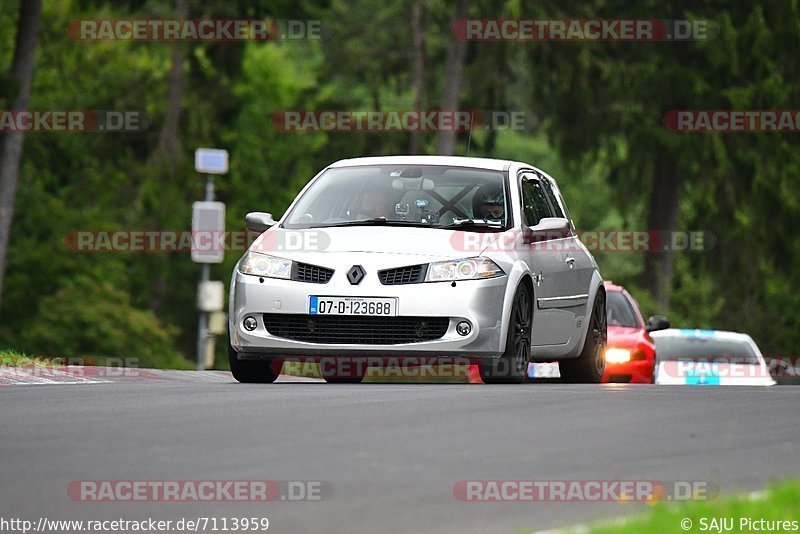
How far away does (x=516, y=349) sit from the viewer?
14.4 meters

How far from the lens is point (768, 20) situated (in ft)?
144

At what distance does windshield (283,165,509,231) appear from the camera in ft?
48.5

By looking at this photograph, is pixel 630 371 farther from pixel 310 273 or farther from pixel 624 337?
pixel 310 273

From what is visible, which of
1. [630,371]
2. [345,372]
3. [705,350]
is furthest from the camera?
[705,350]

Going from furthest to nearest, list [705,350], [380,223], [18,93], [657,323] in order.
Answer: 1. [18,93]
2. [705,350]
3. [657,323]
4. [380,223]

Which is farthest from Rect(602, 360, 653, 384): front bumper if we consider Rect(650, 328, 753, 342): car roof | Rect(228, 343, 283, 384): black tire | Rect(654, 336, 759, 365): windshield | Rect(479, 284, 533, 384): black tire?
Rect(228, 343, 283, 384): black tire

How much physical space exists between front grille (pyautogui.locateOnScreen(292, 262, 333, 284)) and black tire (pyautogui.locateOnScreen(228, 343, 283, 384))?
105 cm

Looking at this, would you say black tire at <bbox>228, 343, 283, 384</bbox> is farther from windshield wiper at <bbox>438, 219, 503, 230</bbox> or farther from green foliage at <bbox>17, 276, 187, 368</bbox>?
green foliage at <bbox>17, 276, 187, 368</bbox>

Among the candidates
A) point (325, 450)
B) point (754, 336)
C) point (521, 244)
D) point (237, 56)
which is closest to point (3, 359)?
point (521, 244)

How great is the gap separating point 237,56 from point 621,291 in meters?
23.3

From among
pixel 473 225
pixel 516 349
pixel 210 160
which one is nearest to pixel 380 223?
pixel 473 225

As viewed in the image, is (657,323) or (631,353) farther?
(657,323)

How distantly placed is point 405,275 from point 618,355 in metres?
7.03

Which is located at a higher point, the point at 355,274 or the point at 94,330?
the point at 355,274
